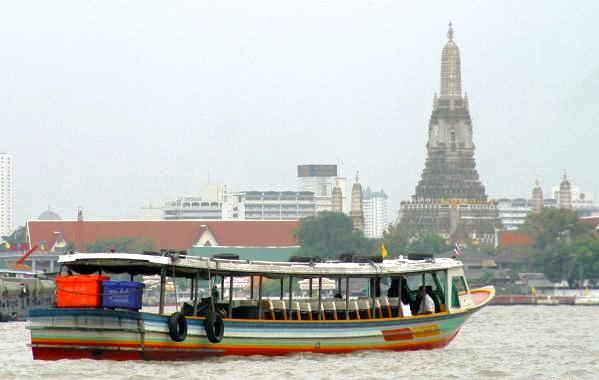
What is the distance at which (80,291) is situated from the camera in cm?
3959

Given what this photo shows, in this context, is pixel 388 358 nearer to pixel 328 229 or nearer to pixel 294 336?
pixel 294 336

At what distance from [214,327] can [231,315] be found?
1627 mm

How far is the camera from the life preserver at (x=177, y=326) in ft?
131

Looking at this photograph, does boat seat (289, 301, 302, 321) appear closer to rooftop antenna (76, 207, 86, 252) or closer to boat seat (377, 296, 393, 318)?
boat seat (377, 296, 393, 318)

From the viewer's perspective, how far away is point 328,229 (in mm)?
171000

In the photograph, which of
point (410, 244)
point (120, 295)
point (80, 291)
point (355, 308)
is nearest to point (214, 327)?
point (120, 295)

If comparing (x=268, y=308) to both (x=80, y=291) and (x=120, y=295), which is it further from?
(x=80, y=291)

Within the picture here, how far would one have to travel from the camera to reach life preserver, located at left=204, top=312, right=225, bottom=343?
4056cm

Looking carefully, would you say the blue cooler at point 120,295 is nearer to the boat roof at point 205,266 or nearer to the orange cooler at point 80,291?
the orange cooler at point 80,291

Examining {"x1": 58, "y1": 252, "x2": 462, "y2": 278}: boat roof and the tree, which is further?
the tree

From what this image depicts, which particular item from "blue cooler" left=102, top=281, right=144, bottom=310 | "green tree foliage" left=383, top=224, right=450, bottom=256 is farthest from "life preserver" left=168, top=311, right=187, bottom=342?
"green tree foliage" left=383, top=224, right=450, bottom=256

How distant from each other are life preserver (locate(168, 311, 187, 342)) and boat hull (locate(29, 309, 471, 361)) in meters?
0.11

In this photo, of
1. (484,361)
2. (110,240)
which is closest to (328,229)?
(110,240)

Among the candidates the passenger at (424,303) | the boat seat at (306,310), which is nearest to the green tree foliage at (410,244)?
the passenger at (424,303)
